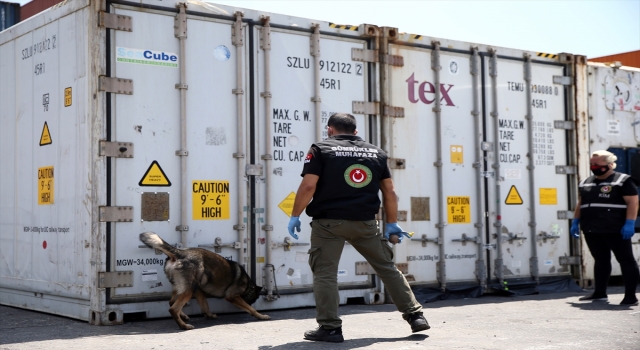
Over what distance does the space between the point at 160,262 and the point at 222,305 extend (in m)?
0.83

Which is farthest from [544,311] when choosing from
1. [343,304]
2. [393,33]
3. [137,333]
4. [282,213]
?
[137,333]

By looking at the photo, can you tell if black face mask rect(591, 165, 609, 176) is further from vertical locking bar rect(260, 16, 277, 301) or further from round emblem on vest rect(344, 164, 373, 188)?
round emblem on vest rect(344, 164, 373, 188)

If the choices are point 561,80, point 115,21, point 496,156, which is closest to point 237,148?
Result: point 115,21

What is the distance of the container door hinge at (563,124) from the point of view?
11023 millimetres

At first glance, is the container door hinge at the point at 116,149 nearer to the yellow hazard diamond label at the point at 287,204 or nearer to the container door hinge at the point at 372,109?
the yellow hazard diamond label at the point at 287,204

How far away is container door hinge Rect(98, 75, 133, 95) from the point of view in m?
7.56

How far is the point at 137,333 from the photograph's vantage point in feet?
23.0

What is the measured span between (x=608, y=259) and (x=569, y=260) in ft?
4.80

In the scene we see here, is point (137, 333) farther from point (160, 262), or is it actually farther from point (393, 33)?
point (393, 33)

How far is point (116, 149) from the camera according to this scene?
762cm

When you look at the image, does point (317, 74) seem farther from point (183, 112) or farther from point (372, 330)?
point (372, 330)

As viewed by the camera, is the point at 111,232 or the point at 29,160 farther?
the point at 29,160

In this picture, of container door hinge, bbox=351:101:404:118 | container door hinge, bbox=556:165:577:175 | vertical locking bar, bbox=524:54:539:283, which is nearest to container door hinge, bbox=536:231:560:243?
vertical locking bar, bbox=524:54:539:283

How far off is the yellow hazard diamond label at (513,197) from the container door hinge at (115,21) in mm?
5282
